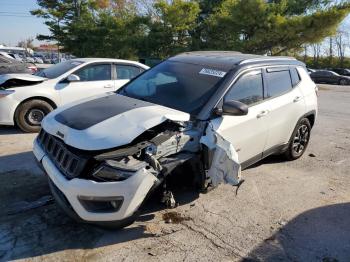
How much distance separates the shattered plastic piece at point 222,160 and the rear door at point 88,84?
4.47m

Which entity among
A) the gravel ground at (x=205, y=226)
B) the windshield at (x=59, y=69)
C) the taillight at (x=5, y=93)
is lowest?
the gravel ground at (x=205, y=226)

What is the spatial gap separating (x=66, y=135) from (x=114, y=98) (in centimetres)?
113

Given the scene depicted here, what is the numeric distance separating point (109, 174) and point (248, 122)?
198 cm

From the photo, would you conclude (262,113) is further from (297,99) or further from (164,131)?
(164,131)

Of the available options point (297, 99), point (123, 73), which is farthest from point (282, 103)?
point (123, 73)

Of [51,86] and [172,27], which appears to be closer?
[51,86]

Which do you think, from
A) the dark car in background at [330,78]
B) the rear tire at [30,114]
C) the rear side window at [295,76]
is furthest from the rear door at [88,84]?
the dark car in background at [330,78]

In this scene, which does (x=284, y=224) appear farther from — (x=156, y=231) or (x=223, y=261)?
(x=156, y=231)

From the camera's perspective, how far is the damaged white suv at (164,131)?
127 inches

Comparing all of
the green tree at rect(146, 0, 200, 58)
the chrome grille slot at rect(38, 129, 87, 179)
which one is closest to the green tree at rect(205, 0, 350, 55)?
the green tree at rect(146, 0, 200, 58)

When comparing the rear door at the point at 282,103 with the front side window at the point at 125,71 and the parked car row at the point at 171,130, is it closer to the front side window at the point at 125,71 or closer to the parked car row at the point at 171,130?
the parked car row at the point at 171,130

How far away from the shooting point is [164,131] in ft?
12.1

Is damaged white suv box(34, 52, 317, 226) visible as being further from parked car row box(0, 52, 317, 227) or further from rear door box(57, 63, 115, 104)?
rear door box(57, 63, 115, 104)

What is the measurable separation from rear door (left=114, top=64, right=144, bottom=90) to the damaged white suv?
302 cm
